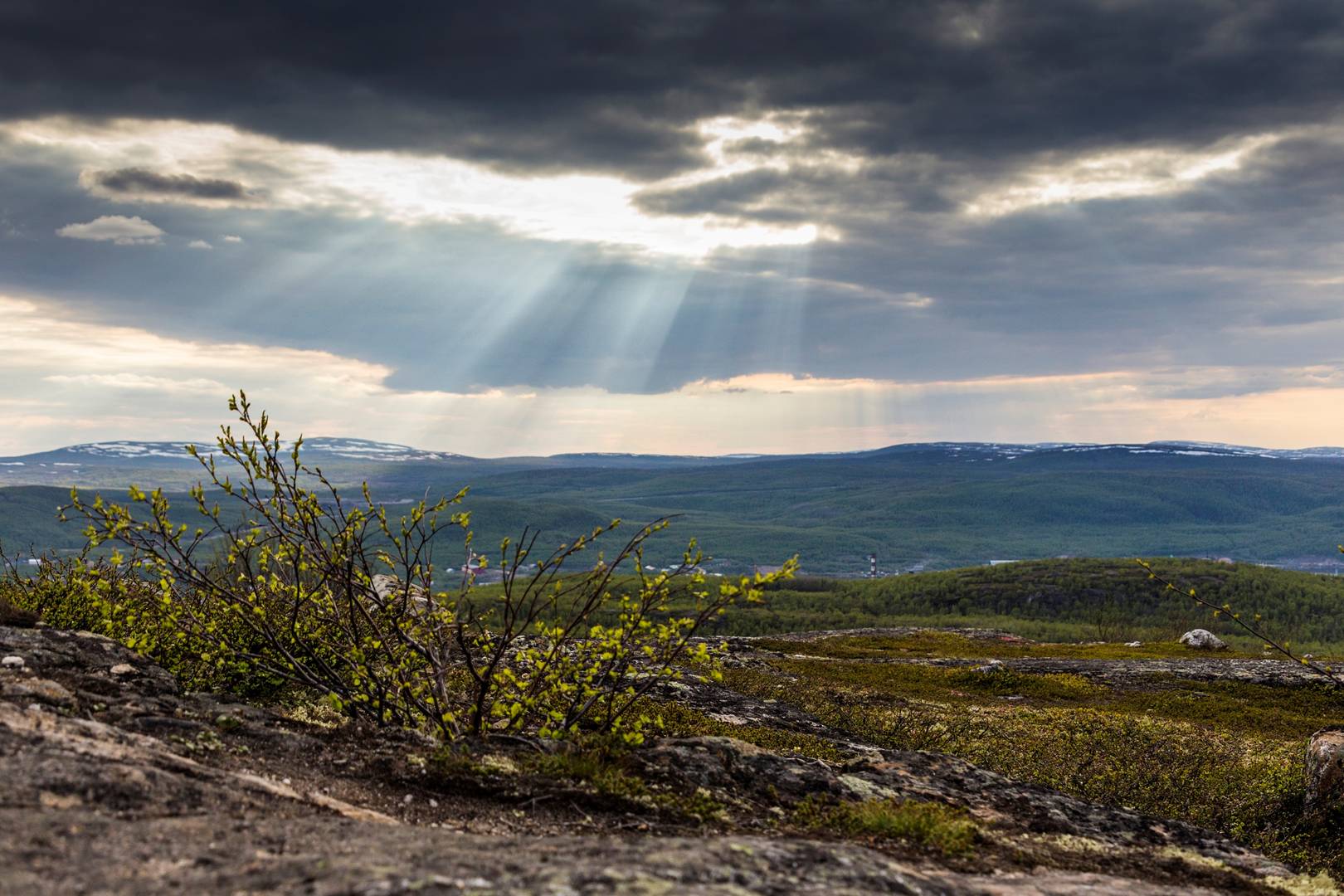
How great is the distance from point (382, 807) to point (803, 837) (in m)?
4.77

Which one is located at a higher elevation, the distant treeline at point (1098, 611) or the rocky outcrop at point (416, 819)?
the rocky outcrop at point (416, 819)

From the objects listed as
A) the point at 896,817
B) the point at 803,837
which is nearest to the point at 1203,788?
the point at 896,817

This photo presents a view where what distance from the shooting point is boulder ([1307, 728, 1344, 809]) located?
16234 mm

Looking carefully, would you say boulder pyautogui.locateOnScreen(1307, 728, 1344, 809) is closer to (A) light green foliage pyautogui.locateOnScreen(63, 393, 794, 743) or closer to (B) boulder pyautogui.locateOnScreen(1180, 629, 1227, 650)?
(A) light green foliage pyautogui.locateOnScreen(63, 393, 794, 743)

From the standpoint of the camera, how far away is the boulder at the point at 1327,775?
16234 mm

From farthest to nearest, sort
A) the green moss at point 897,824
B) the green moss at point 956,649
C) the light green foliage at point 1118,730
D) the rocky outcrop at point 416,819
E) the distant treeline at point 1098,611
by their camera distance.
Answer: the distant treeline at point 1098,611 → the green moss at point 956,649 → the light green foliage at point 1118,730 → the green moss at point 897,824 → the rocky outcrop at point 416,819

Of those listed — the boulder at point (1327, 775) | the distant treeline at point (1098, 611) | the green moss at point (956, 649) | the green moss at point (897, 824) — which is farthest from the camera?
the distant treeline at point (1098, 611)

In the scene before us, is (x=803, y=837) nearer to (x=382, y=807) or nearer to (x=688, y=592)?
(x=688, y=592)

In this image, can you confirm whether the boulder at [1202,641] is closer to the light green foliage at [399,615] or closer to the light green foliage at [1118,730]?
the light green foliage at [1118,730]

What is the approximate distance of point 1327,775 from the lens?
53.8 ft

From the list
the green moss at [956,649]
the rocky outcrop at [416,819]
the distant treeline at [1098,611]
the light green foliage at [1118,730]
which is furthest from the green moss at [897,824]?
the distant treeline at [1098,611]

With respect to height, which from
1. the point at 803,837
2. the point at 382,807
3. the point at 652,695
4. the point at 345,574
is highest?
the point at 345,574

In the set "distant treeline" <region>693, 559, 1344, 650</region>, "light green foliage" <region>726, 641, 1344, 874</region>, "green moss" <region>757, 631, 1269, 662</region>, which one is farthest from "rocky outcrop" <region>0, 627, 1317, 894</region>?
"distant treeline" <region>693, 559, 1344, 650</region>

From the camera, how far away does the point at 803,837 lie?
31.4 ft
